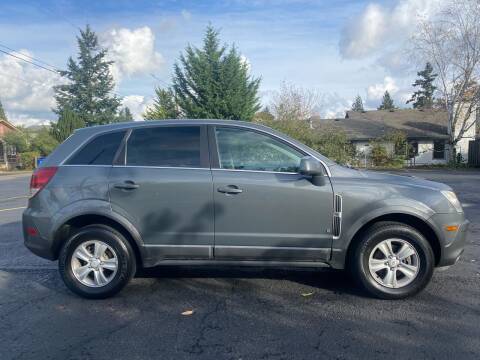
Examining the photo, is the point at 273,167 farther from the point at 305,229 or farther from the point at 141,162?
the point at 141,162

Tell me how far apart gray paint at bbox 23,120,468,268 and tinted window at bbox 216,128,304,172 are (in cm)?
13

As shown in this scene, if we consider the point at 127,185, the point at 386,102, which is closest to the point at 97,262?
the point at 127,185

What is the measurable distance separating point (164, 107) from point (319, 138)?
13.7 m

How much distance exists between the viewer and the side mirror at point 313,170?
407 centimetres

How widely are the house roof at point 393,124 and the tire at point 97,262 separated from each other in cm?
3374

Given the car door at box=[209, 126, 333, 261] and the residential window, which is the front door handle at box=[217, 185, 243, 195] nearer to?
the car door at box=[209, 126, 333, 261]

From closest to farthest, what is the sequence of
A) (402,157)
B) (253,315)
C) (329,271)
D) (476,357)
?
1. (476,357)
2. (253,315)
3. (329,271)
4. (402,157)

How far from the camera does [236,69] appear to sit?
95.8ft

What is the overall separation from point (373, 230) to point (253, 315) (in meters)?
1.49

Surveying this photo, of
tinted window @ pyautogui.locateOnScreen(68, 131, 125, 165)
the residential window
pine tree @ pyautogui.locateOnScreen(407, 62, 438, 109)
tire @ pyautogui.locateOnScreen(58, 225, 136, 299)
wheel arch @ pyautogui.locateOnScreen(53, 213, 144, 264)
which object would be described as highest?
pine tree @ pyautogui.locateOnScreen(407, 62, 438, 109)

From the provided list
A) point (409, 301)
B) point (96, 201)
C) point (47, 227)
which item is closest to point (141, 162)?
point (96, 201)

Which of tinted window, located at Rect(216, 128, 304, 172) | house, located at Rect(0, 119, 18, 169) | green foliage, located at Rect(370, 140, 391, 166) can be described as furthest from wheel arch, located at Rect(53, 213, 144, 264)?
house, located at Rect(0, 119, 18, 169)

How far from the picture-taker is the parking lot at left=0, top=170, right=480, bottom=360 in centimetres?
326

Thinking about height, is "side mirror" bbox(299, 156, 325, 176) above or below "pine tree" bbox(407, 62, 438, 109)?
below
